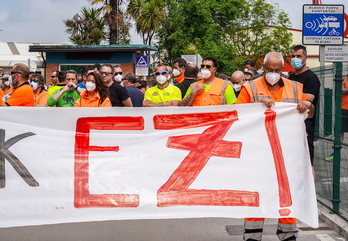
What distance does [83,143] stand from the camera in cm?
600

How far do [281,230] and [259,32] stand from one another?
44.9 m

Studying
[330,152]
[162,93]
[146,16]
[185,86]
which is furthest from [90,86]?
[146,16]

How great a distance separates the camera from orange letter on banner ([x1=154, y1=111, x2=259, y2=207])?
5758mm

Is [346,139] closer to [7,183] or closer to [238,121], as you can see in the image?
[238,121]

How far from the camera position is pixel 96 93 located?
7.60m

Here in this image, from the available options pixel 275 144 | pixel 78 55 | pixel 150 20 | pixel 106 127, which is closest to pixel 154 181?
pixel 106 127

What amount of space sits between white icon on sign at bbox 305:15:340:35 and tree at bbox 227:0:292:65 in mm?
39042

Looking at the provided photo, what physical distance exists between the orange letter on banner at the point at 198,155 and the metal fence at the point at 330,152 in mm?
1892

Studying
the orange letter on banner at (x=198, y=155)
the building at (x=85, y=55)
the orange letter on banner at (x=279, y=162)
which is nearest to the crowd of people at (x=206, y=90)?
the orange letter on banner at (x=279, y=162)

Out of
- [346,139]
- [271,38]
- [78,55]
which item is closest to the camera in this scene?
[346,139]

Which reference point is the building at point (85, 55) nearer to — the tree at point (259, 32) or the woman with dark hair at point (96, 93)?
the tree at point (259, 32)

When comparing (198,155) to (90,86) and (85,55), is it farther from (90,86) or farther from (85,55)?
(85,55)

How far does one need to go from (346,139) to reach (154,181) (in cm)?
268

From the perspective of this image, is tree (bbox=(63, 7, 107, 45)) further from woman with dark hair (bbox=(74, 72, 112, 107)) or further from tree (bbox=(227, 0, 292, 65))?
woman with dark hair (bbox=(74, 72, 112, 107))
